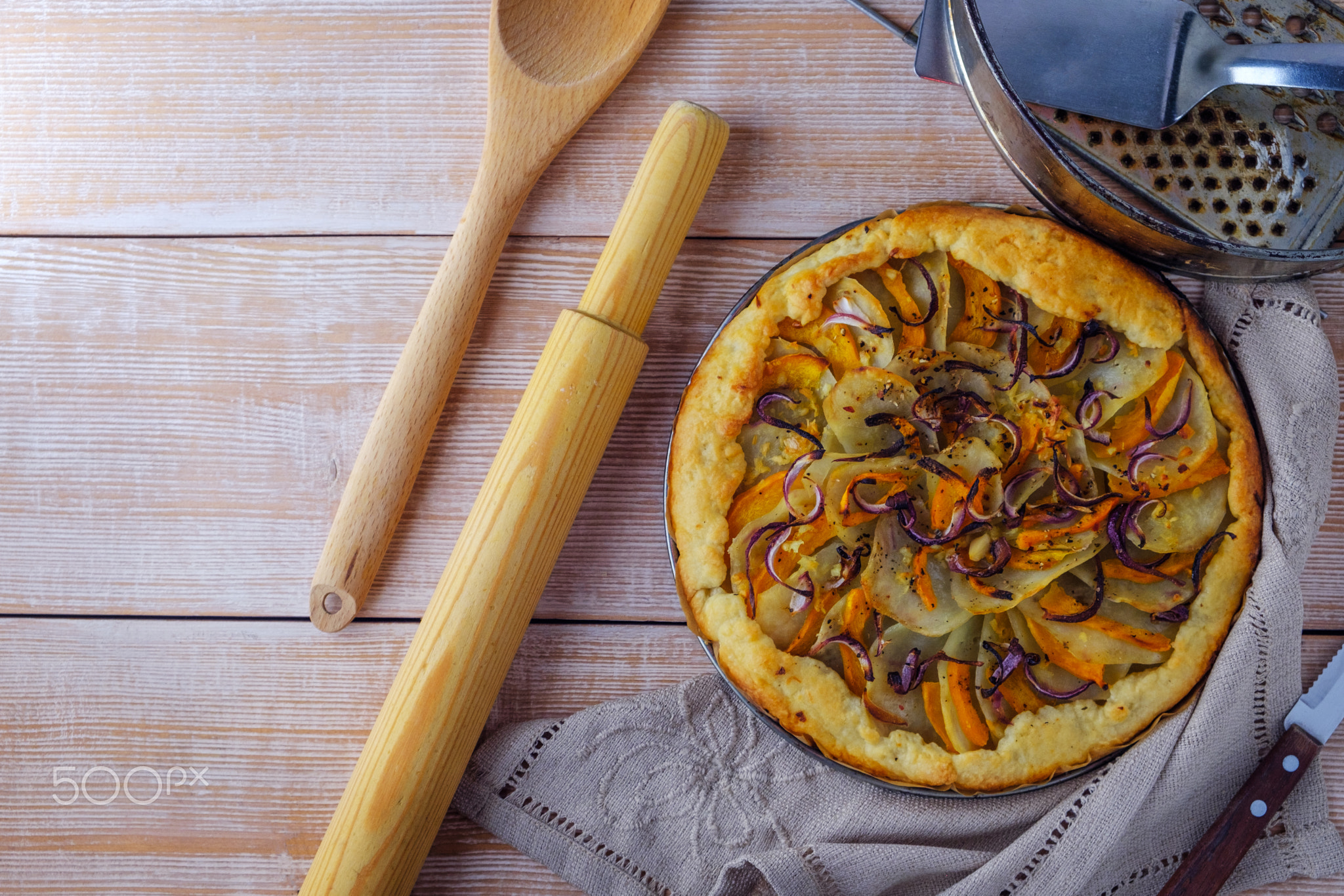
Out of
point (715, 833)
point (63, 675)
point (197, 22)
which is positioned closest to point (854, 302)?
point (715, 833)

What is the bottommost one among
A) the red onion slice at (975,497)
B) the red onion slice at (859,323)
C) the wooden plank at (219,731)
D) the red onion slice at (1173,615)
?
the wooden plank at (219,731)

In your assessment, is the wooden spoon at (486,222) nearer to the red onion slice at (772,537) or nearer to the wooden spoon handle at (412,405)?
the wooden spoon handle at (412,405)

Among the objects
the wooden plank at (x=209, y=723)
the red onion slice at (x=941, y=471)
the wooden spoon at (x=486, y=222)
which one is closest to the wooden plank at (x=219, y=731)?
the wooden plank at (x=209, y=723)

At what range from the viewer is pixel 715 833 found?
6.04ft

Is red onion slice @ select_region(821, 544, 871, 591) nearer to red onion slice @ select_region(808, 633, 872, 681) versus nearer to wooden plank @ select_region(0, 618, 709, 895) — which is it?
red onion slice @ select_region(808, 633, 872, 681)

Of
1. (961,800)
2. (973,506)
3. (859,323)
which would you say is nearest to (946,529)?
(973,506)

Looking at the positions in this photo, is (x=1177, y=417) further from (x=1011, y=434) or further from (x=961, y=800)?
(x=961, y=800)

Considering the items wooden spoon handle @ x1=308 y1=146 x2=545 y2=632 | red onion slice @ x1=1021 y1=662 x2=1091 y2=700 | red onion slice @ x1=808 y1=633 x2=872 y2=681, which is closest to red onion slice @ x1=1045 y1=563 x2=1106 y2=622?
red onion slice @ x1=1021 y1=662 x2=1091 y2=700

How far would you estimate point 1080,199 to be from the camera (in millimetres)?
1618

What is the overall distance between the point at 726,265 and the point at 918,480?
674 millimetres

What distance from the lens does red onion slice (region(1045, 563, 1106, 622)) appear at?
163cm

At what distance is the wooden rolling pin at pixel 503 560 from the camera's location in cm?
169

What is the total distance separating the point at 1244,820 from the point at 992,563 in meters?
0.72

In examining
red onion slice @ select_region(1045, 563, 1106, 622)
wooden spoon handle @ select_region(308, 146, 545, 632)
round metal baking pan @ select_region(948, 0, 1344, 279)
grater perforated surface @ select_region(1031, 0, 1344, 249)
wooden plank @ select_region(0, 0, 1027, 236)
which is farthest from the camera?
wooden plank @ select_region(0, 0, 1027, 236)
